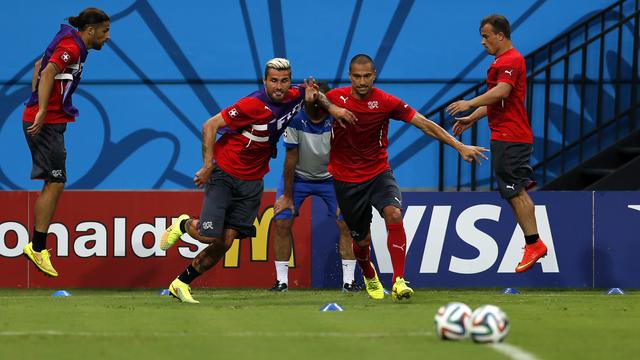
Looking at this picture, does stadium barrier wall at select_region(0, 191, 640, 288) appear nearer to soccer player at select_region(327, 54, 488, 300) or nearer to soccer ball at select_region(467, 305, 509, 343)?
soccer player at select_region(327, 54, 488, 300)

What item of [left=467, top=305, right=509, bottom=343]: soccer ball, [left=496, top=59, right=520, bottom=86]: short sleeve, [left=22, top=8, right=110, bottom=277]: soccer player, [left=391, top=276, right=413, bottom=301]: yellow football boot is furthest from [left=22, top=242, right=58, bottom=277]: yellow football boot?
[left=467, top=305, right=509, bottom=343]: soccer ball

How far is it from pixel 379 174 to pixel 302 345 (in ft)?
12.0

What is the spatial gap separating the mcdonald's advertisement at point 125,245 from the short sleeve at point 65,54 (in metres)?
2.34

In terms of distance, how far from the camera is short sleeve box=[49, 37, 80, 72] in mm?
9898

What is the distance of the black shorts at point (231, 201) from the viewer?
30.8ft

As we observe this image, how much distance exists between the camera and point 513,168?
9977mm

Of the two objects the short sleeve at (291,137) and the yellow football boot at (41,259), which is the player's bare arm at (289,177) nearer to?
the short sleeve at (291,137)

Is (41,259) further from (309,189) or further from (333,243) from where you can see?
(333,243)

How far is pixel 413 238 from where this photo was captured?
39.2 ft

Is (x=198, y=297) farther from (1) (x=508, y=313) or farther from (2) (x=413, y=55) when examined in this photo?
(2) (x=413, y=55)

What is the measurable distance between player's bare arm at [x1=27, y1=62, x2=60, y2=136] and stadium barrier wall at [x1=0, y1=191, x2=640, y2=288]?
225 centimetres

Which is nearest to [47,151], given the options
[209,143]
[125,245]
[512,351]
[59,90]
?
[59,90]

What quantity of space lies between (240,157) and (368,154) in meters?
1.06

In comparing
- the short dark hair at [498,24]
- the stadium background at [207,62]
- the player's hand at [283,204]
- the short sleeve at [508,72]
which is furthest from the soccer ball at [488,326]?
the stadium background at [207,62]
